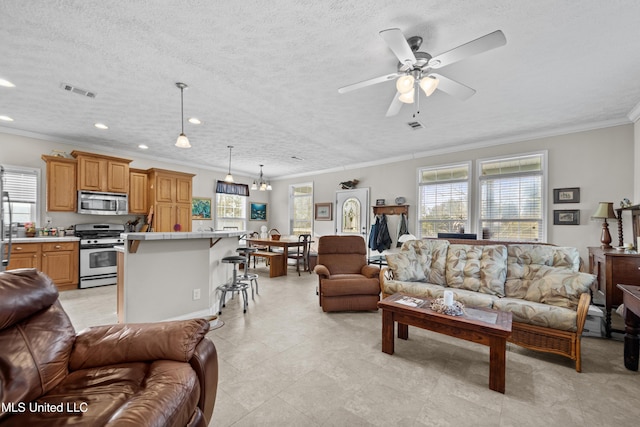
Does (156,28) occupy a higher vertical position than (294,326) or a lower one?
higher

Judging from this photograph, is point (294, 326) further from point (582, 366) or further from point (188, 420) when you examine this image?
point (582, 366)

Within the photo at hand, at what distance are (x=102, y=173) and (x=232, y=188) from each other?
123 inches

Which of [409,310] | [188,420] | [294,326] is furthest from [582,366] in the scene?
[188,420]

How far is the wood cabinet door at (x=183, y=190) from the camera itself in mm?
6066

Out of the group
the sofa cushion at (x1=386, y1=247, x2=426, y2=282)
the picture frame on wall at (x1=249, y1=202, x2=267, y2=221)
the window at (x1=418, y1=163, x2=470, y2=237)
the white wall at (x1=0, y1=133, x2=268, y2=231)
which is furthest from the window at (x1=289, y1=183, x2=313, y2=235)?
the sofa cushion at (x1=386, y1=247, x2=426, y2=282)

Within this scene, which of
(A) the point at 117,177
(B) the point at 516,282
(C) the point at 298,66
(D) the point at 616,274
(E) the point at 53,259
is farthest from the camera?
(A) the point at 117,177

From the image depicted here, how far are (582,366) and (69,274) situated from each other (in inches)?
273

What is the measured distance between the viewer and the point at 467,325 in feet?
7.00

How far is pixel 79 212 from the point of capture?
4.83 m

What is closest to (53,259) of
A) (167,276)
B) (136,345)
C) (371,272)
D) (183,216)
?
(183,216)

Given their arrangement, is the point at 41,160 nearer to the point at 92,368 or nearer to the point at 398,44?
the point at 92,368

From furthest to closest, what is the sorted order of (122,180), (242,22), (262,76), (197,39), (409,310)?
(122,180) < (262,76) < (409,310) < (197,39) < (242,22)

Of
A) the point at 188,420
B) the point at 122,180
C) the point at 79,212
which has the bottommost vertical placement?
the point at 188,420

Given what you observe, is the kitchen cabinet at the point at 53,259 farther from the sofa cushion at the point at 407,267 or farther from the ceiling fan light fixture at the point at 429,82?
the ceiling fan light fixture at the point at 429,82
